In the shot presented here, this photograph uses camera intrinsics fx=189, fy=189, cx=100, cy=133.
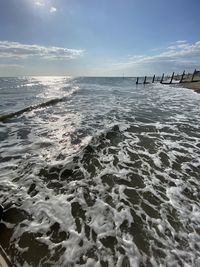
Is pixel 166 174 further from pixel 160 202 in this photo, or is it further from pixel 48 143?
pixel 48 143

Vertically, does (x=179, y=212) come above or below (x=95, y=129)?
above

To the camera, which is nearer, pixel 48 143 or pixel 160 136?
pixel 48 143

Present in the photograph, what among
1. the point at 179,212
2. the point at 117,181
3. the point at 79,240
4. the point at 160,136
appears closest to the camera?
the point at 79,240

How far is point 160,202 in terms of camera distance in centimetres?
534

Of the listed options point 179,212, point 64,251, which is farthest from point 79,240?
point 179,212

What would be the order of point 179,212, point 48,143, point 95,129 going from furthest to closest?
point 95,129
point 48,143
point 179,212

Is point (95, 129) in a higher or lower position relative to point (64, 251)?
lower

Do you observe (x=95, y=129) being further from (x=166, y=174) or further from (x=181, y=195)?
(x=181, y=195)

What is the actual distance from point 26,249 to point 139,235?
2.44 m

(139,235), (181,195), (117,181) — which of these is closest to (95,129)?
(117,181)

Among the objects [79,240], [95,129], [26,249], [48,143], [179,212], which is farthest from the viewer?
[95,129]

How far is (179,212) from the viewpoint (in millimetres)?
4938

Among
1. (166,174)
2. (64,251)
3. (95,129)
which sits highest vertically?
(64,251)

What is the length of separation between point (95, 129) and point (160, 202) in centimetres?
743
